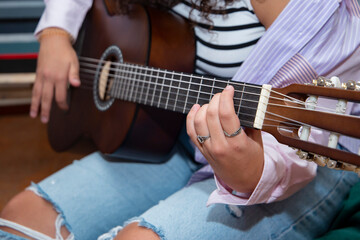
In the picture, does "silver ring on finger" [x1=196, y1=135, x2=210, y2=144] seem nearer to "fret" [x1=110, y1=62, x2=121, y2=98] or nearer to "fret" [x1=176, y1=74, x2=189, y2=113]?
"fret" [x1=176, y1=74, x2=189, y2=113]

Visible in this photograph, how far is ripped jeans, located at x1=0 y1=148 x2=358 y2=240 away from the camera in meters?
0.74

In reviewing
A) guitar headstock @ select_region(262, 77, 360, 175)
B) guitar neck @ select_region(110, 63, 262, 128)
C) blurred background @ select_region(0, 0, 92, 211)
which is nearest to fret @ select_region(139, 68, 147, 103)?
guitar neck @ select_region(110, 63, 262, 128)

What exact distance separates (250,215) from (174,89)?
0.28 metres

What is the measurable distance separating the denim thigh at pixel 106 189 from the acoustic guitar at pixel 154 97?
4 cm

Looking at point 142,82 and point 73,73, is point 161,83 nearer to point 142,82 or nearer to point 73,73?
point 142,82

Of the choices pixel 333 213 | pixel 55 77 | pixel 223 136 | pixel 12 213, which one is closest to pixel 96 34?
pixel 55 77

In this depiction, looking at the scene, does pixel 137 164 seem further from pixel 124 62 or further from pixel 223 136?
pixel 223 136

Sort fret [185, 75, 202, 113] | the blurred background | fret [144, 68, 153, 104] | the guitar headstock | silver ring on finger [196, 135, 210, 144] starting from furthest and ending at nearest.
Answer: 1. the blurred background
2. fret [144, 68, 153, 104]
3. fret [185, 75, 202, 113]
4. silver ring on finger [196, 135, 210, 144]
5. the guitar headstock

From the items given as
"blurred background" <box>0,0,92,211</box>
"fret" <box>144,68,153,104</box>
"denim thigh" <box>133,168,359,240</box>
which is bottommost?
"blurred background" <box>0,0,92,211</box>

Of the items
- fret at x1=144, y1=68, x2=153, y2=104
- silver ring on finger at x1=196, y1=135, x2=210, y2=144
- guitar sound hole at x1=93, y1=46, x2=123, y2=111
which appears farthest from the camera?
guitar sound hole at x1=93, y1=46, x2=123, y2=111

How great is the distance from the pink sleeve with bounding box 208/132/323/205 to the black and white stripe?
18 cm

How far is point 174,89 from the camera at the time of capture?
79cm

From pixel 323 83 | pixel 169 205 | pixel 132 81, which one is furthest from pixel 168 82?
pixel 323 83

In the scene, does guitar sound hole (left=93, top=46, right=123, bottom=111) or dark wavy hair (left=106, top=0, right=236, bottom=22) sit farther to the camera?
guitar sound hole (left=93, top=46, right=123, bottom=111)
